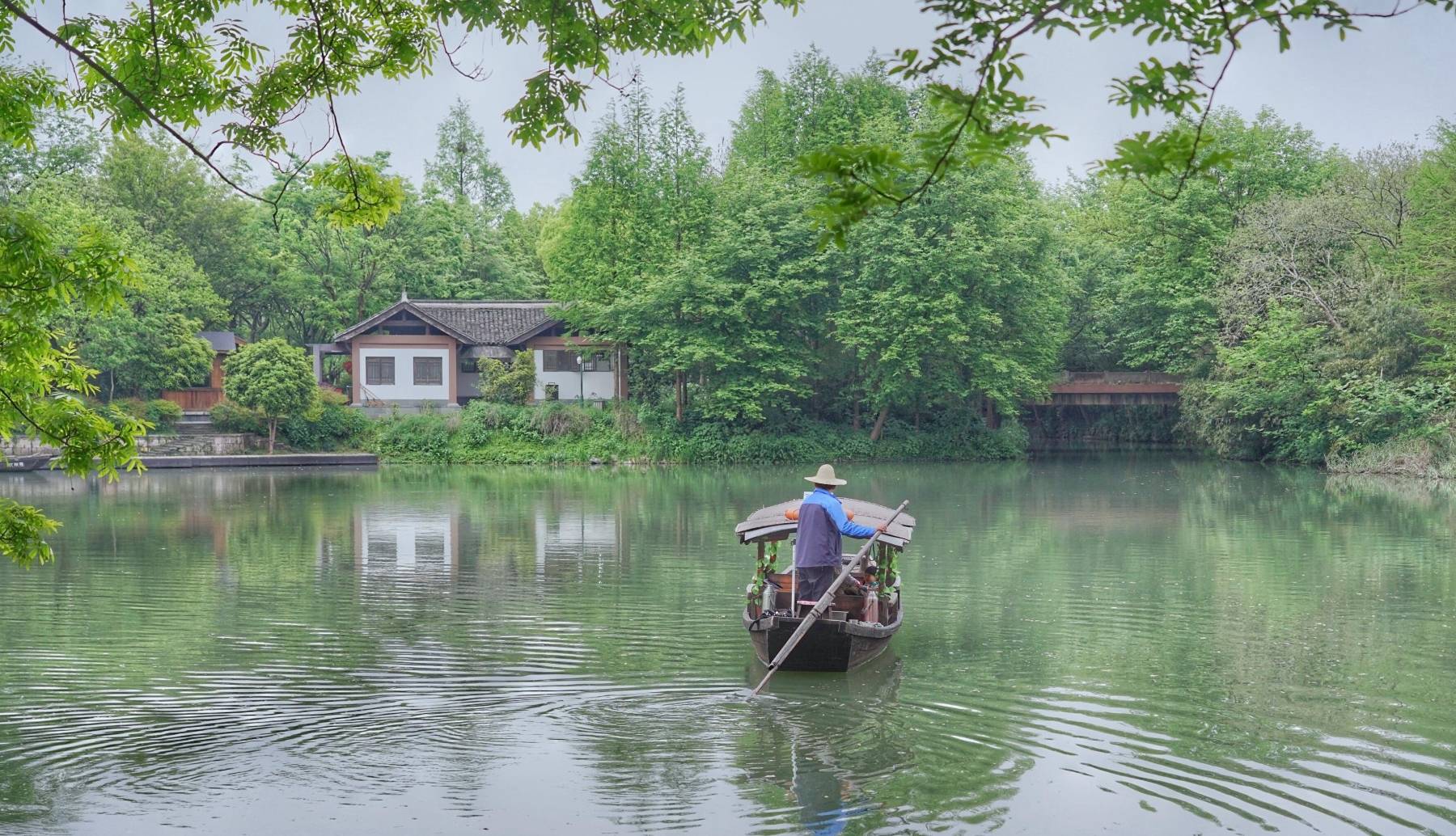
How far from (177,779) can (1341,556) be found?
16893mm

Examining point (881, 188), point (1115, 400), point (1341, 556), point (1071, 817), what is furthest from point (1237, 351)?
point (881, 188)

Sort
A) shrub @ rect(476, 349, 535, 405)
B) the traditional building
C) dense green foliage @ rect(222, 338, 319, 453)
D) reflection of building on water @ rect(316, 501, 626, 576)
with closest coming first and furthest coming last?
reflection of building on water @ rect(316, 501, 626, 576) → dense green foliage @ rect(222, 338, 319, 453) → shrub @ rect(476, 349, 535, 405) → the traditional building

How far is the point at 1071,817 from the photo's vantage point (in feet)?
26.6

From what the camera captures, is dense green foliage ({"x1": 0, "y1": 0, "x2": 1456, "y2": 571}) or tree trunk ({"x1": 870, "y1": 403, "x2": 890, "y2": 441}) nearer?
dense green foliage ({"x1": 0, "y1": 0, "x2": 1456, "y2": 571})

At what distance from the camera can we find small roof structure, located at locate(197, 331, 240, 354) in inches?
1923

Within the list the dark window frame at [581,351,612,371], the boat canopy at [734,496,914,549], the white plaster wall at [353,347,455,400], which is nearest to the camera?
the boat canopy at [734,496,914,549]

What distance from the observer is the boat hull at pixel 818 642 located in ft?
38.0

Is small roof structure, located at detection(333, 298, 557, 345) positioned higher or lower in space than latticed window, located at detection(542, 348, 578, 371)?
higher

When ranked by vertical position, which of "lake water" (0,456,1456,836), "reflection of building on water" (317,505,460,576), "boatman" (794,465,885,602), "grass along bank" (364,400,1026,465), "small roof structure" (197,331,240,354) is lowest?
"lake water" (0,456,1456,836)

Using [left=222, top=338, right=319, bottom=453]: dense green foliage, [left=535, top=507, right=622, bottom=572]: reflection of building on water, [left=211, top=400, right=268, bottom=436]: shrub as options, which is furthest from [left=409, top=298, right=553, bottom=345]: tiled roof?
[left=535, top=507, right=622, bottom=572]: reflection of building on water

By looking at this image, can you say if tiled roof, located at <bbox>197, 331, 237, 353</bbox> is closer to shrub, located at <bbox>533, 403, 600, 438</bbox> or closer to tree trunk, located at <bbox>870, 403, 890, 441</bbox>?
shrub, located at <bbox>533, 403, 600, 438</bbox>

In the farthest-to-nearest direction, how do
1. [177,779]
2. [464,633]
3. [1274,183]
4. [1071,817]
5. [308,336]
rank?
1. [308,336]
2. [1274,183]
3. [464,633]
4. [177,779]
5. [1071,817]

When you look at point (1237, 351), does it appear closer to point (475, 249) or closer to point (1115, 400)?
point (1115, 400)

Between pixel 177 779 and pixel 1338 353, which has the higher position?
pixel 1338 353
